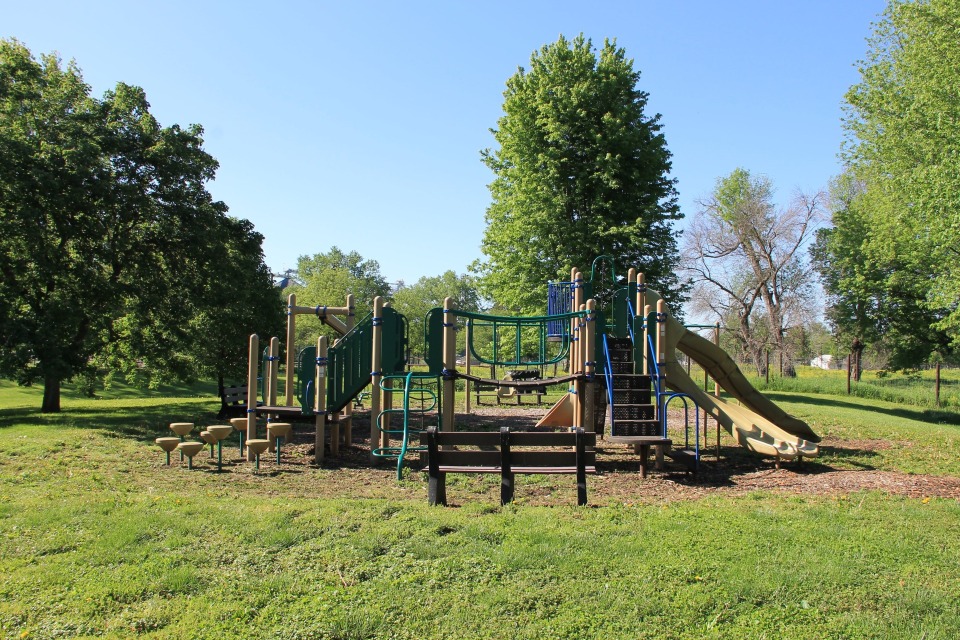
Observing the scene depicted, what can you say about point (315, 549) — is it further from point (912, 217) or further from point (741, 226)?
point (741, 226)

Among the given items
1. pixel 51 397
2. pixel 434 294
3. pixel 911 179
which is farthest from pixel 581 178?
pixel 434 294

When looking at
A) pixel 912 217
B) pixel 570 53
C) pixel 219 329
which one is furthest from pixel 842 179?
pixel 219 329

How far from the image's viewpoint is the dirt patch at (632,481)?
7.95 m

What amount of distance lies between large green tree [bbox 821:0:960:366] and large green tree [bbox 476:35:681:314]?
7658 mm

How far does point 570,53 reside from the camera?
25.4 meters

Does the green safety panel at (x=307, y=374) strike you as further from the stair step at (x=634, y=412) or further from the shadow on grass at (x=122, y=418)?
the stair step at (x=634, y=412)

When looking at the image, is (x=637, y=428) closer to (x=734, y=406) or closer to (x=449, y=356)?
(x=449, y=356)

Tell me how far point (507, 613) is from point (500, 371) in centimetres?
3570

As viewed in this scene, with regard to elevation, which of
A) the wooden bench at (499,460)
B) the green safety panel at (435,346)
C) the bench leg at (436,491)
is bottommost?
the bench leg at (436,491)

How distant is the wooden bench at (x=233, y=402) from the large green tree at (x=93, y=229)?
349 cm

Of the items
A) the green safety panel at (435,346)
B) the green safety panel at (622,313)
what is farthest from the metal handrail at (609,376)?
the green safety panel at (435,346)

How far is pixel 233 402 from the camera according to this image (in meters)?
16.4

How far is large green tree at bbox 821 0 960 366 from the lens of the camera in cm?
1877

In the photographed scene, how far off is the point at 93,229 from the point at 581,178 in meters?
15.9
